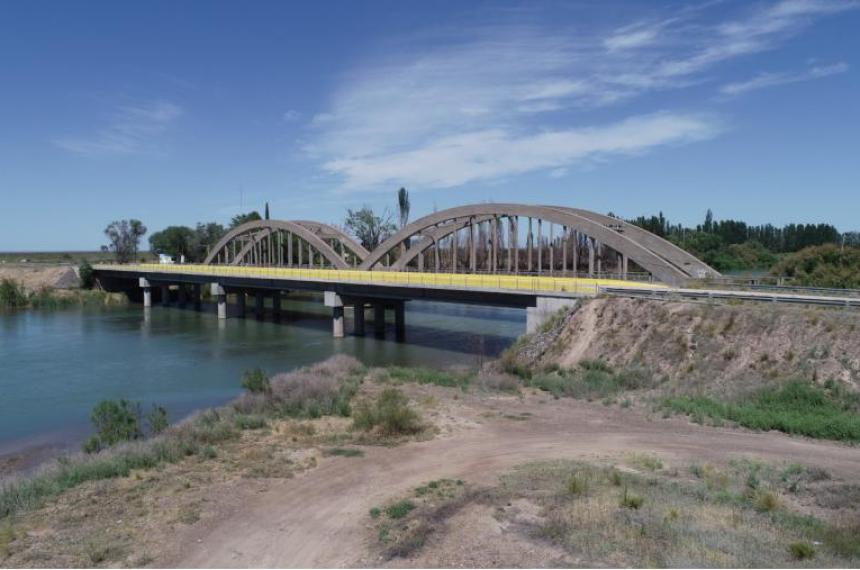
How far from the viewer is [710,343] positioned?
2467 cm

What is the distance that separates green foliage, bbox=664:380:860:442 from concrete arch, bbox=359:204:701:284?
15042 mm

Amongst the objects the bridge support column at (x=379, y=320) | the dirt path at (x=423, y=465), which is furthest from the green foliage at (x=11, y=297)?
the dirt path at (x=423, y=465)

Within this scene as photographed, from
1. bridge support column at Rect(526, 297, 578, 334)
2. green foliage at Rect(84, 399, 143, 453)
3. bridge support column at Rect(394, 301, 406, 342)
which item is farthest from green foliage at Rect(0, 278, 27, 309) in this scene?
bridge support column at Rect(526, 297, 578, 334)

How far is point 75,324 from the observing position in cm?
5788

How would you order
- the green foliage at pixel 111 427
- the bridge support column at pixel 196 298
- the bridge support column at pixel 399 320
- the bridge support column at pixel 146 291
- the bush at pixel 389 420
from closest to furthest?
the green foliage at pixel 111 427 → the bush at pixel 389 420 → the bridge support column at pixel 399 320 → the bridge support column at pixel 146 291 → the bridge support column at pixel 196 298

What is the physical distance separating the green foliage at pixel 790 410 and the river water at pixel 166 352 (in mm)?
16166

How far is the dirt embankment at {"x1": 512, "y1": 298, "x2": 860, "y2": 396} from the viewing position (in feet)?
70.8

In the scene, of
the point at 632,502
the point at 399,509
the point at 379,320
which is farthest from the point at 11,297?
the point at 632,502

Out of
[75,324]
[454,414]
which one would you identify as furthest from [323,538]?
[75,324]

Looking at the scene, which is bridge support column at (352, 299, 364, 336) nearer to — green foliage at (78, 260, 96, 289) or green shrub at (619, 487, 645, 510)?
green shrub at (619, 487, 645, 510)

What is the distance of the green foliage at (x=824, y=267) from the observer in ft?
123

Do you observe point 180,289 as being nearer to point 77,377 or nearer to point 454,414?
point 77,377

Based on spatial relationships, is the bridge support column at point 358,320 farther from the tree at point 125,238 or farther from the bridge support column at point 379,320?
the tree at point 125,238

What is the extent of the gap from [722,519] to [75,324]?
60678 millimetres
